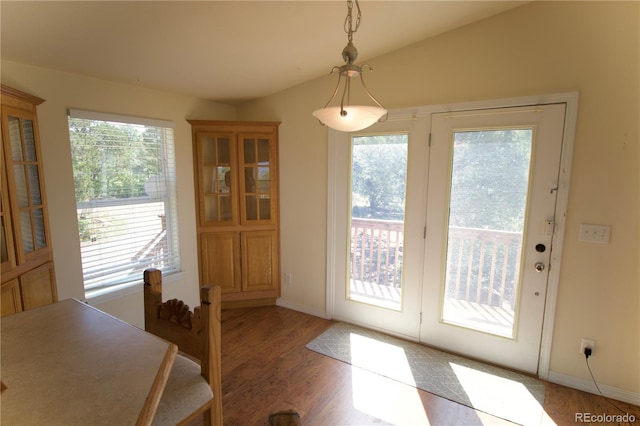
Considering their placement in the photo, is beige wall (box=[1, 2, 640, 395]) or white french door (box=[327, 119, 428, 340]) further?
white french door (box=[327, 119, 428, 340])

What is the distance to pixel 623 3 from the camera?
6.49 feet

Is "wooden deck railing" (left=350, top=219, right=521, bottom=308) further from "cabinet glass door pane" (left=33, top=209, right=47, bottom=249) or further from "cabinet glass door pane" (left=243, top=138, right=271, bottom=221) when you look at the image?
"cabinet glass door pane" (left=33, top=209, right=47, bottom=249)

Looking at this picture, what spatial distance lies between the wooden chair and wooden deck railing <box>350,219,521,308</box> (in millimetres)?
2048

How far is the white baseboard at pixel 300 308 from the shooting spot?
3.40 meters

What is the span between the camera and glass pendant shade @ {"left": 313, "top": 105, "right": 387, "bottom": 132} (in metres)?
1.41

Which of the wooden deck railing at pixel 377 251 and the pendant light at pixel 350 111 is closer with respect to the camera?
the pendant light at pixel 350 111

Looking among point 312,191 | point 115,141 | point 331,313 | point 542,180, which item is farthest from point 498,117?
point 115,141

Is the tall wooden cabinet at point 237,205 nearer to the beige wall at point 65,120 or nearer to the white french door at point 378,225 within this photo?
the beige wall at point 65,120

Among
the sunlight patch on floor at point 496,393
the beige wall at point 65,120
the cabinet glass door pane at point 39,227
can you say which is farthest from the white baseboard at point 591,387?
the cabinet glass door pane at point 39,227

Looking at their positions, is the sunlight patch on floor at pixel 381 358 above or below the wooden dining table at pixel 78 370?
below

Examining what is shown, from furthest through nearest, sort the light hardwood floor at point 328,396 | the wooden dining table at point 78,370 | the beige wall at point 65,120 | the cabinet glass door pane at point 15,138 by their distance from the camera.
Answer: the beige wall at point 65,120
the light hardwood floor at point 328,396
the cabinet glass door pane at point 15,138
the wooden dining table at point 78,370

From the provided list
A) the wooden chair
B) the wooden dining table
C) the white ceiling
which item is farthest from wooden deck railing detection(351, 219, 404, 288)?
the wooden dining table

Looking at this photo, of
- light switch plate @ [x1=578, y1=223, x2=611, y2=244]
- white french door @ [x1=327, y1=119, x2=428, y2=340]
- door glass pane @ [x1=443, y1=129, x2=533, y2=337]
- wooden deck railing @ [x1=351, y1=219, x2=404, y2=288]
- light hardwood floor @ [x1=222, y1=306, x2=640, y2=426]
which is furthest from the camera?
wooden deck railing @ [x1=351, y1=219, x2=404, y2=288]

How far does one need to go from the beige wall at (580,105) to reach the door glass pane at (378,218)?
449 mm
